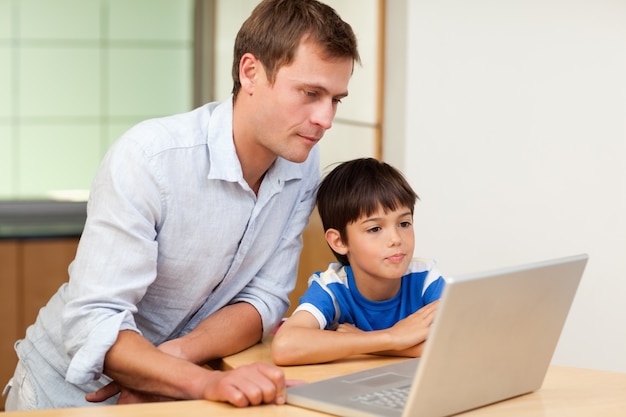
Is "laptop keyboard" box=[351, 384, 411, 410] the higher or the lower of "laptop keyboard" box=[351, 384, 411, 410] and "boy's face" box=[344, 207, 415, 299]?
the lower

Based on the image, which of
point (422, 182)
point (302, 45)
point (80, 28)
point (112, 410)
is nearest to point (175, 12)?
point (80, 28)

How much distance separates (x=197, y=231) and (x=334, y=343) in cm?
32

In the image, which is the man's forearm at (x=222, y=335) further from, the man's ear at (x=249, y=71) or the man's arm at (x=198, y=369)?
the man's ear at (x=249, y=71)

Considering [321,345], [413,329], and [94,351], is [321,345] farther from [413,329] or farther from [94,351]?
[94,351]

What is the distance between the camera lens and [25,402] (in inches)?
65.2

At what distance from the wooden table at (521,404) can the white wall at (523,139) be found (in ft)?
4.31

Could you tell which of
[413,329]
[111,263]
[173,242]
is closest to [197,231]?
[173,242]

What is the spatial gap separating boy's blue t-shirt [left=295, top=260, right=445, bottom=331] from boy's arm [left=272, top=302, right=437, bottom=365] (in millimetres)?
150

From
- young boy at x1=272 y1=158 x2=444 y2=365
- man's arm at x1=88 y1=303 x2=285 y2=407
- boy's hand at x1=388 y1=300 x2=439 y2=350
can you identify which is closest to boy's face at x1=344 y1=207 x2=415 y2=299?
young boy at x1=272 y1=158 x2=444 y2=365

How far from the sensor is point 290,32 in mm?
1569

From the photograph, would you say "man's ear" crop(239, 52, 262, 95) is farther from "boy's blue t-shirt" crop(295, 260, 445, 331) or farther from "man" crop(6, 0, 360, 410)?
"boy's blue t-shirt" crop(295, 260, 445, 331)

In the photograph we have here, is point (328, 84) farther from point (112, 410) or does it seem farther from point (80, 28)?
point (80, 28)

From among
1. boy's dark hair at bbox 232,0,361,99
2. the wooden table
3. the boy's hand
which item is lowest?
the wooden table

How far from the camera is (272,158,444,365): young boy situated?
1.65 meters
